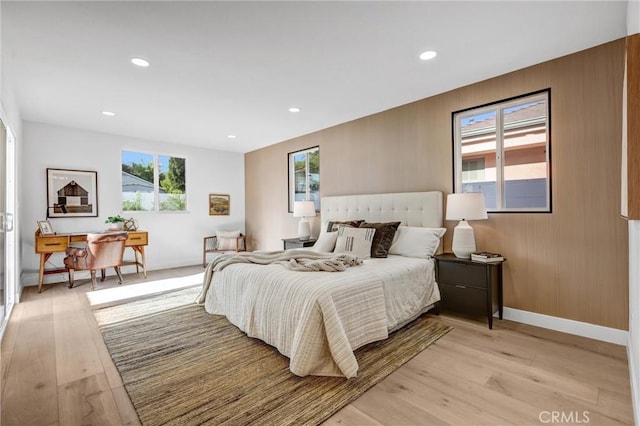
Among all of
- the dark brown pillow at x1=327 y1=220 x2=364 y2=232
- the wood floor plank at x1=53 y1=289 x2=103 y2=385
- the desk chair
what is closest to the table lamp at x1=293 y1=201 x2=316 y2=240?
the dark brown pillow at x1=327 y1=220 x2=364 y2=232

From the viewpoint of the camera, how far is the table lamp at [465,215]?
2.93 meters

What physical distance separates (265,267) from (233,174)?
15.1ft

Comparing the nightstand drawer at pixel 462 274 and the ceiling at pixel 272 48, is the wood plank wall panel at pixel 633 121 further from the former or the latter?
the nightstand drawer at pixel 462 274

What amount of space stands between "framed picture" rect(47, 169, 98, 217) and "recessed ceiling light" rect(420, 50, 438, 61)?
5385 mm

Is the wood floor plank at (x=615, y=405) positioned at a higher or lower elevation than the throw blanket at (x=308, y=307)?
lower

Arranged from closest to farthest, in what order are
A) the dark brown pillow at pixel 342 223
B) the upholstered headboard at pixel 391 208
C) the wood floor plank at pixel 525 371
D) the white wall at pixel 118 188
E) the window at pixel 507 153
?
the wood floor plank at pixel 525 371, the window at pixel 507 153, the upholstered headboard at pixel 391 208, the dark brown pillow at pixel 342 223, the white wall at pixel 118 188

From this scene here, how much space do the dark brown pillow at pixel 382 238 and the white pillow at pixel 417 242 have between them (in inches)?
4.9

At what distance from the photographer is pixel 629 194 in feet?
4.68

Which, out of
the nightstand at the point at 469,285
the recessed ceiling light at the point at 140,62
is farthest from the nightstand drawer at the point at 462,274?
the recessed ceiling light at the point at 140,62

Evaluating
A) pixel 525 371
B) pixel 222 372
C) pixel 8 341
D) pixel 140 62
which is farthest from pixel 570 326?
pixel 8 341

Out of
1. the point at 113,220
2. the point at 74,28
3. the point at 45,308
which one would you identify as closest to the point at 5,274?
the point at 45,308

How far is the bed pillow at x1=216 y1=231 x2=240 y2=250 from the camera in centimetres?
611

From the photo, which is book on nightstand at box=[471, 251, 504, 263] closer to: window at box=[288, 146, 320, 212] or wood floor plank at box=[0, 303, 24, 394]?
window at box=[288, 146, 320, 212]

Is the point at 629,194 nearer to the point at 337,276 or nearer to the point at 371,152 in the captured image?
the point at 337,276
